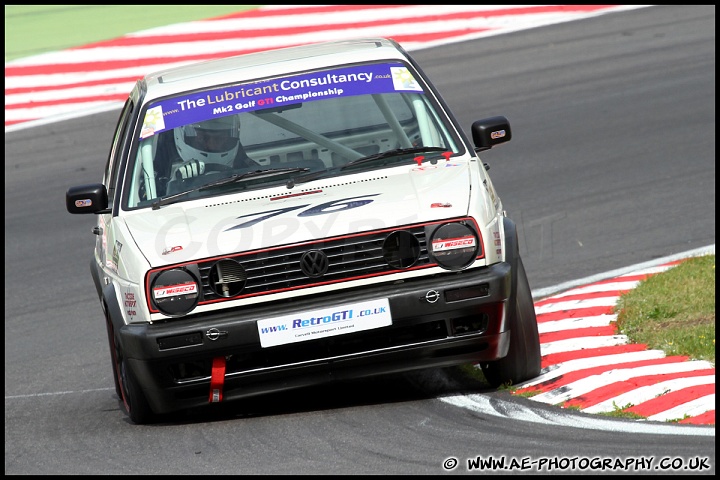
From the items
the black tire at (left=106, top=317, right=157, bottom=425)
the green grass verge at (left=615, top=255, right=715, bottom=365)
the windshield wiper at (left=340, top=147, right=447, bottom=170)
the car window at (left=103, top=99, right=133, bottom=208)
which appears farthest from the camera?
the car window at (left=103, top=99, right=133, bottom=208)

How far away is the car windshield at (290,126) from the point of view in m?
7.06

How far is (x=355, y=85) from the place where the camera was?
725 cm

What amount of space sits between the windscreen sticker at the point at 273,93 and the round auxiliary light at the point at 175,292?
127cm

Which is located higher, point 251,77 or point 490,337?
point 251,77

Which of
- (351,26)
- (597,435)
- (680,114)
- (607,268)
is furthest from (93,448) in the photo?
(351,26)

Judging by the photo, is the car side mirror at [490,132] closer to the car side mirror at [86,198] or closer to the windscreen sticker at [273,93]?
the windscreen sticker at [273,93]

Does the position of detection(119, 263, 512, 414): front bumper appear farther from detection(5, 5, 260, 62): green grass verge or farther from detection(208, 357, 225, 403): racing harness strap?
detection(5, 5, 260, 62): green grass verge

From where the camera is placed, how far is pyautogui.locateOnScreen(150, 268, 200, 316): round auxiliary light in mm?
6195

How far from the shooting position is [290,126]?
7.24 m

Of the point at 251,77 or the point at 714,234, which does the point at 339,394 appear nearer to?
the point at 251,77

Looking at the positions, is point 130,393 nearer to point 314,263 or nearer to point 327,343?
point 327,343

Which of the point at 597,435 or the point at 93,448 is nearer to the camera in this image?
the point at 597,435

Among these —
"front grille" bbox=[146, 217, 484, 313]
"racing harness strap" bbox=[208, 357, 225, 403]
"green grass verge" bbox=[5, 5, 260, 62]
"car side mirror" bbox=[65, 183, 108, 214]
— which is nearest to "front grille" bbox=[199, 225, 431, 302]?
"front grille" bbox=[146, 217, 484, 313]

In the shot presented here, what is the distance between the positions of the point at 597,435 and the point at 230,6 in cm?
1459
